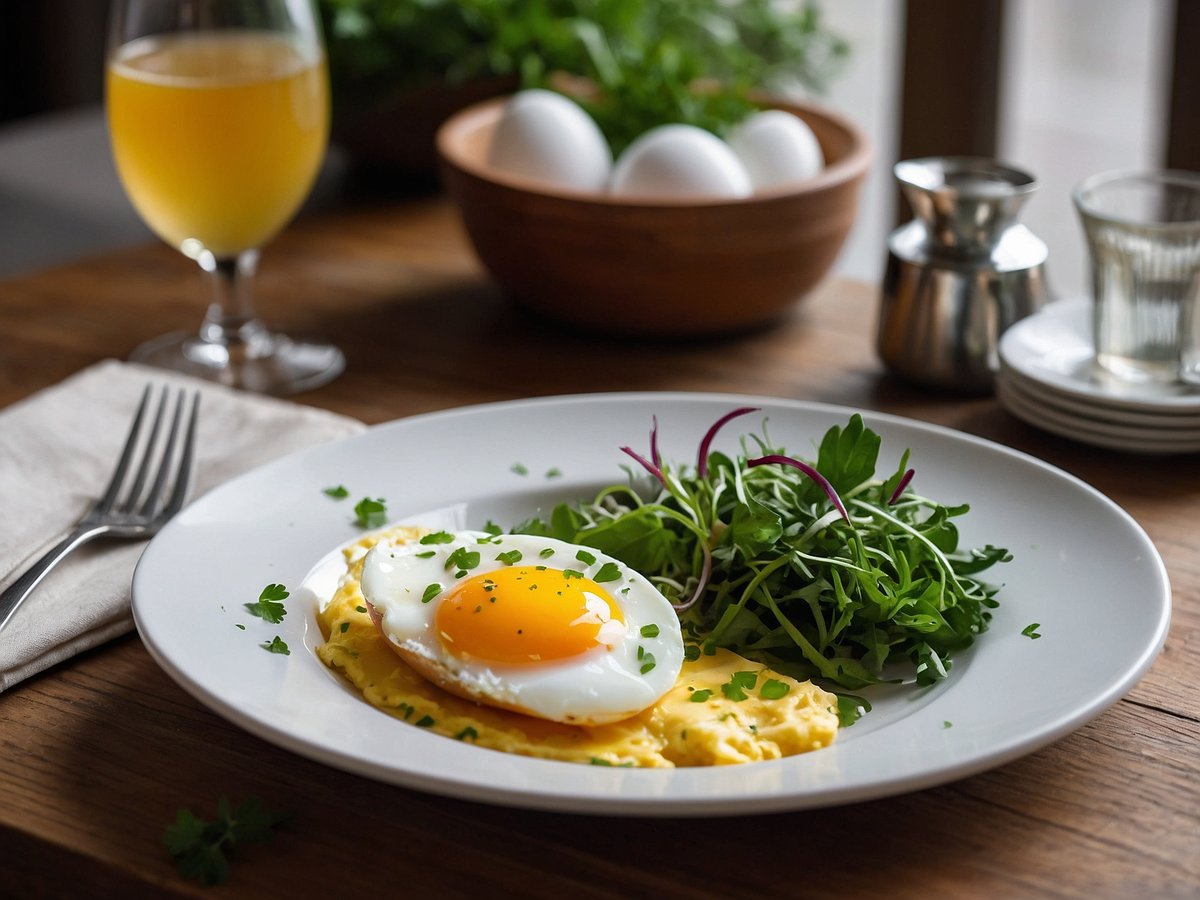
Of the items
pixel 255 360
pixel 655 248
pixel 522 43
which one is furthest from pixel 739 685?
pixel 522 43

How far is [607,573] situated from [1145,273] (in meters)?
0.80

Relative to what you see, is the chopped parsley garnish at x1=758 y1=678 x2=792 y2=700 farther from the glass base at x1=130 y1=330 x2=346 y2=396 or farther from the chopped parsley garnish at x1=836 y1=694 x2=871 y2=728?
the glass base at x1=130 y1=330 x2=346 y2=396

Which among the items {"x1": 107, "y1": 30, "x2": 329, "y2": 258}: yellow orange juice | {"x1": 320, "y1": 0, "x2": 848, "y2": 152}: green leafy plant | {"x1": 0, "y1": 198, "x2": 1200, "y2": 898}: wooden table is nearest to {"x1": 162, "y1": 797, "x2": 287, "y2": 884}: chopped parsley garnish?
{"x1": 0, "y1": 198, "x2": 1200, "y2": 898}: wooden table

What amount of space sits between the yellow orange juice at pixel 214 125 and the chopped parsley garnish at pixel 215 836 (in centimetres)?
104

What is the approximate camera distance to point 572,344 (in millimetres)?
1946

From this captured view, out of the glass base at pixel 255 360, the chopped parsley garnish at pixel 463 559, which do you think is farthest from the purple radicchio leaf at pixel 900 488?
the glass base at pixel 255 360

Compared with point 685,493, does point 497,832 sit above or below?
below

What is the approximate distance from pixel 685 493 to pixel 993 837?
1.41ft

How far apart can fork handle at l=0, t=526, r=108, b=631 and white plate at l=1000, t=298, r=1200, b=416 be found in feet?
3.36

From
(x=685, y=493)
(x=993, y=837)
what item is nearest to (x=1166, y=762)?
(x=993, y=837)

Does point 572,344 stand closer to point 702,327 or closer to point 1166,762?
point 702,327

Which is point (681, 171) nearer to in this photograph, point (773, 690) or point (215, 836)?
point (773, 690)

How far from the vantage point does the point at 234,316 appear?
1945 millimetres

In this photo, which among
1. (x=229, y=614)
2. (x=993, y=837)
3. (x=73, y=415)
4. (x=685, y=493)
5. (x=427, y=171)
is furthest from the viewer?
(x=427, y=171)
